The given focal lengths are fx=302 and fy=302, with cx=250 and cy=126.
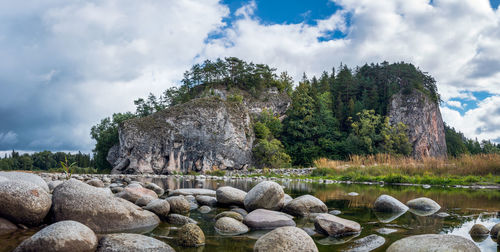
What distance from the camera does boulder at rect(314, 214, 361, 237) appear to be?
568 cm

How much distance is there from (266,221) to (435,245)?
322cm

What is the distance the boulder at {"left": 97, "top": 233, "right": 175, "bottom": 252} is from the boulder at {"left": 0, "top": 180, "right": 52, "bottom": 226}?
1.94 metres

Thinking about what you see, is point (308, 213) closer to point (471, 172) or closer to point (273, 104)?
point (471, 172)

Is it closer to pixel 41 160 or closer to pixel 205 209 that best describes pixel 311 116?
pixel 205 209

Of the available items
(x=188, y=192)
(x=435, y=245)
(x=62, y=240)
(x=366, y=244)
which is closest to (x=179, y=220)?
(x=62, y=240)

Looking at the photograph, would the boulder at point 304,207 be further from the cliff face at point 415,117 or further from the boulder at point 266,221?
the cliff face at point 415,117

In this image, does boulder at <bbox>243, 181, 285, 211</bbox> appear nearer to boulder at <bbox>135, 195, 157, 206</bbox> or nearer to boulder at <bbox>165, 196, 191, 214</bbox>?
boulder at <bbox>165, 196, 191, 214</bbox>

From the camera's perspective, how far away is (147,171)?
40156mm

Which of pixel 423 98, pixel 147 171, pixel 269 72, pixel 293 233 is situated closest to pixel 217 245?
pixel 293 233

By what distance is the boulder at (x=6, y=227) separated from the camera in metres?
5.27

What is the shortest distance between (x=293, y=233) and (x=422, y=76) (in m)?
70.3

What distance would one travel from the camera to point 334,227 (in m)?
5.70

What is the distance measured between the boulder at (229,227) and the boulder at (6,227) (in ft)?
12.0

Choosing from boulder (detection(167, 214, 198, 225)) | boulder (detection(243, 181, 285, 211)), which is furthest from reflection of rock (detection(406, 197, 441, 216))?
boulder (detection(167, 214, 198, 225))
